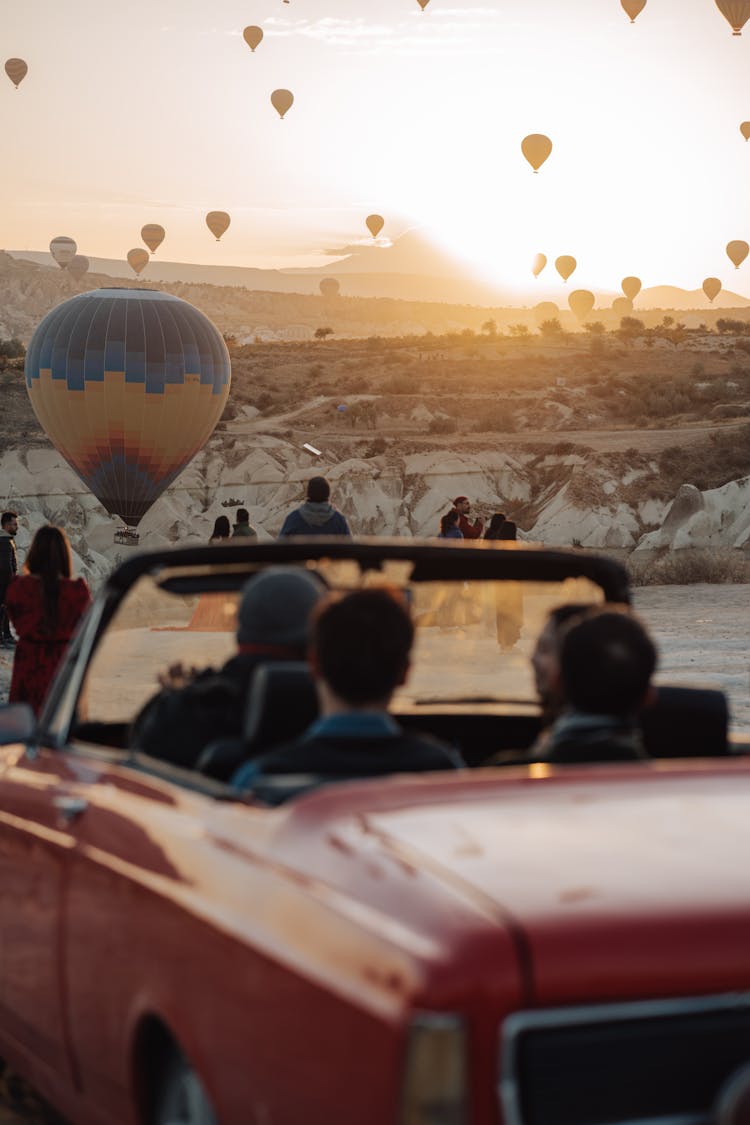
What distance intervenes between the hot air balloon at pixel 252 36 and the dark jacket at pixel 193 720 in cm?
9874

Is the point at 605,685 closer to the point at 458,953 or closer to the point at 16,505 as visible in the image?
the point at 458,953

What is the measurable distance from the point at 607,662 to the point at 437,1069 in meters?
1.29

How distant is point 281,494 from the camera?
6425 cm

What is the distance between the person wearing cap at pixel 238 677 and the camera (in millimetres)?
4289

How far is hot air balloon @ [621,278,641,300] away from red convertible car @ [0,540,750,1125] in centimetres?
14114

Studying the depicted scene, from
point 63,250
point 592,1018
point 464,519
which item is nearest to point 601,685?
point 592,1018

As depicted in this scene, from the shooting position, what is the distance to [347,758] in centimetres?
350

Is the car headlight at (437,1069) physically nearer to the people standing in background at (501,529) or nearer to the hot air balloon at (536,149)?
the people standing in background at (501,529)

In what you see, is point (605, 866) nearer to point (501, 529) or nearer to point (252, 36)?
point (501, 529)

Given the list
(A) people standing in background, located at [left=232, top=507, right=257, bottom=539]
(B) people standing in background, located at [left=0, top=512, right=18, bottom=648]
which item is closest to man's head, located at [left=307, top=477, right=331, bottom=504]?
(B) people standing in background, located at [left=0, top=512, right=18, bottom=648]

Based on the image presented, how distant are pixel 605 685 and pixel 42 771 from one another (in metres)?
1.59

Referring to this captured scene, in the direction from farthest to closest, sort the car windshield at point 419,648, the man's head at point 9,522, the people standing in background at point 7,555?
the man's head at point 9,522, the people standing in background at point 7,555, the car windshield at point 419,648

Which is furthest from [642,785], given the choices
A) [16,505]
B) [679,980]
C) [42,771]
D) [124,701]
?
[16,505]

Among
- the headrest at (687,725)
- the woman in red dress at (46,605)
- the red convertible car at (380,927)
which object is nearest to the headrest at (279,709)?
the red convertible car at (380,927)
